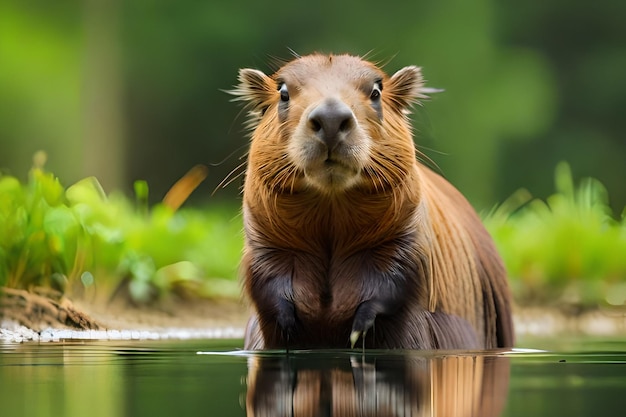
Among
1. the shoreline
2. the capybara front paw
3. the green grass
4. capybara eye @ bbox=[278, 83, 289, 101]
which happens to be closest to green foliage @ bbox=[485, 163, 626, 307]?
the green grass

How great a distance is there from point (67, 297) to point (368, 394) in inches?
136

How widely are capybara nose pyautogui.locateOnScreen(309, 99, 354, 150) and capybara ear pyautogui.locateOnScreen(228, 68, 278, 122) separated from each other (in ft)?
2.36

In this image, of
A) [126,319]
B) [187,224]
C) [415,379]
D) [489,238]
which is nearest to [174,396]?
[415,379]

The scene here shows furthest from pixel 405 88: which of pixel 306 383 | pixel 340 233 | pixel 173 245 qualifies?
pixel 173 245

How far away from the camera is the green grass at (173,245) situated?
19.8 ft

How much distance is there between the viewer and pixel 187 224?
8422mm

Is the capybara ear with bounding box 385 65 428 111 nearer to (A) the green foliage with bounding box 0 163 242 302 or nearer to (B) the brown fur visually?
(B) the brown fur

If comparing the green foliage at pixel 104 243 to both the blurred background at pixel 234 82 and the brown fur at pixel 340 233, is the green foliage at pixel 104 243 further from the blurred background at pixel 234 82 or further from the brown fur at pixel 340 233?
the blurred background at pixel 234 82

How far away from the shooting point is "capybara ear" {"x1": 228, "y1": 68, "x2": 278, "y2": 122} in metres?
4.88

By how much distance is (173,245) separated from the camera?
7867 mm

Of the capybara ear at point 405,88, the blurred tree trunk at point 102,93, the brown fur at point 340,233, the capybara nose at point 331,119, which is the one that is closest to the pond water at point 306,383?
the brown fur at point 340,233

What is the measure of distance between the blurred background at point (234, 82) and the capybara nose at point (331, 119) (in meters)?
7.84

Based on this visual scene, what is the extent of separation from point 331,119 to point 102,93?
8.57 meters

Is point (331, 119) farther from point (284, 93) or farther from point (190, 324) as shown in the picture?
point (190, 324)
